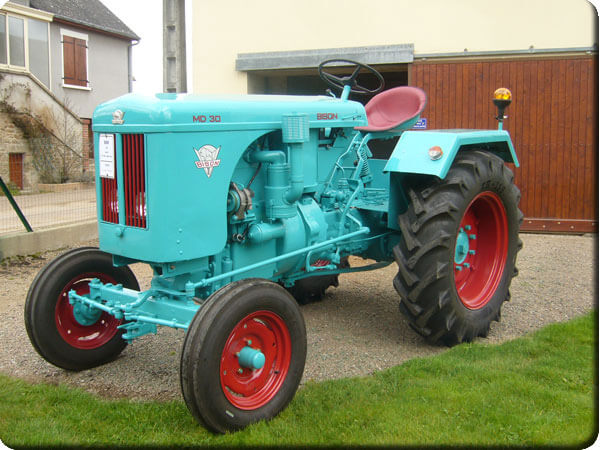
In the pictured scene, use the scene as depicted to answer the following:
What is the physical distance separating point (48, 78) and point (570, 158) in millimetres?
14935

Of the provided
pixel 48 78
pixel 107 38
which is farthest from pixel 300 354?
pixel 107 38

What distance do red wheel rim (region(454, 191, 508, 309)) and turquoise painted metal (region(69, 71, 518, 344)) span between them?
248 mm

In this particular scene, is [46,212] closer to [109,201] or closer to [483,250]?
[109,201]

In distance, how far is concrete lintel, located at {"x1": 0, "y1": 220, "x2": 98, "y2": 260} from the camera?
22.3 feet

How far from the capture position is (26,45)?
55.7ft

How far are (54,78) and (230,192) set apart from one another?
16687 millimetres

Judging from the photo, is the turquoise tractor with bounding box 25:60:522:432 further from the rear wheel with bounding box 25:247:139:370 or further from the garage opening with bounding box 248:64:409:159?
the garage opening with bounding box 248:64:409:159

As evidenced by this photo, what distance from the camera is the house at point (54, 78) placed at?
15359 millimetres

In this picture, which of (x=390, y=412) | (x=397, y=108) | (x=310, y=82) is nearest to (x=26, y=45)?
(x=310, y=82)

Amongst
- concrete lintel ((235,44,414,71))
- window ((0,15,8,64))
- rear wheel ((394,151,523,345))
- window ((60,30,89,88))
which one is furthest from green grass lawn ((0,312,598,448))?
window ((60,30,89,88))

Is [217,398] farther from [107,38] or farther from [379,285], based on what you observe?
[107,38]

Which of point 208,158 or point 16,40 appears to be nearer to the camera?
point 208,158

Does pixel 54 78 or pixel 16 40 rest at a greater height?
pixel 16 40

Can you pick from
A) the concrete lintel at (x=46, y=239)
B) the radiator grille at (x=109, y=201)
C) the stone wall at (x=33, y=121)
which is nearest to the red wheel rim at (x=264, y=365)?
the radiator grille at (x=109, y=201)
